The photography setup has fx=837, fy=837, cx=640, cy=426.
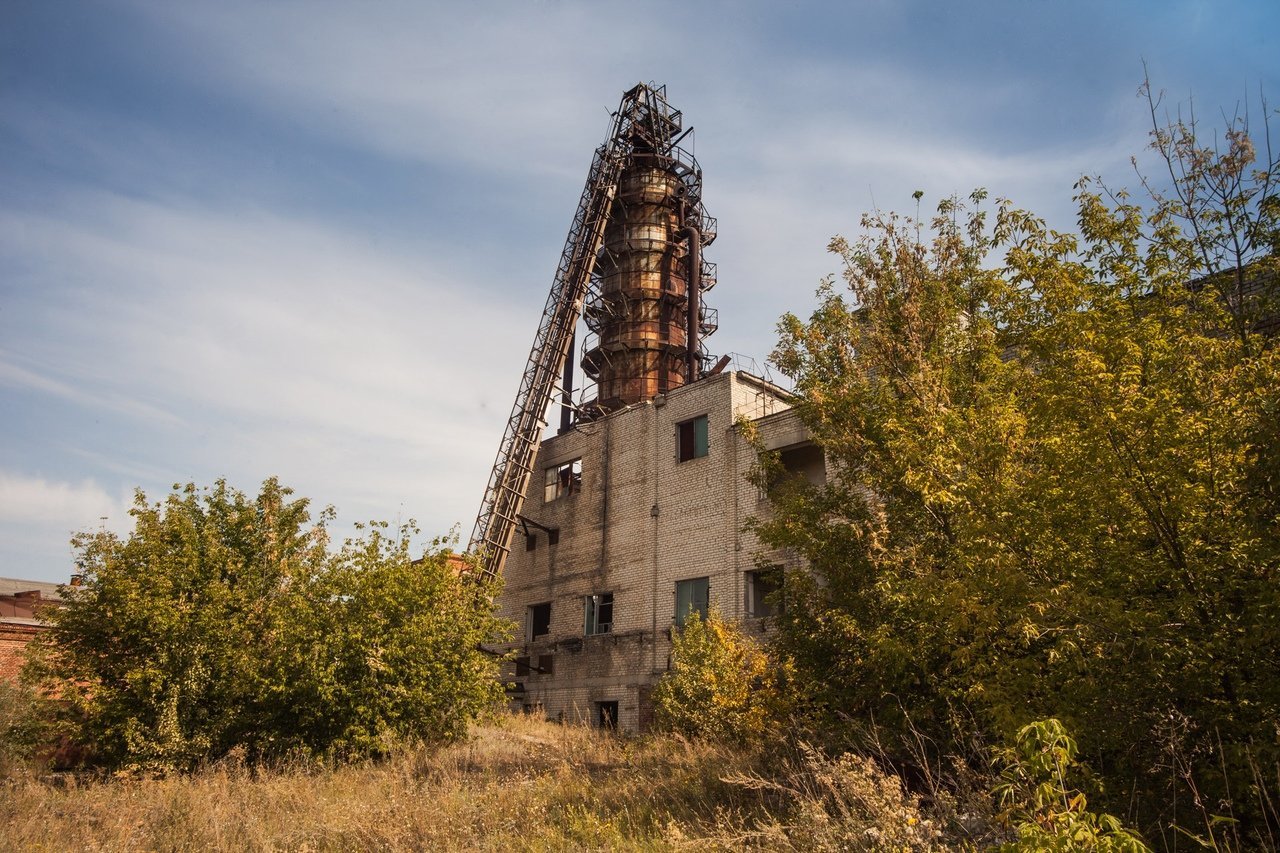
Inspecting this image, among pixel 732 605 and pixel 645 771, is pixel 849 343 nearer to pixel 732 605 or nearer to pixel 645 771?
pixel 645 771

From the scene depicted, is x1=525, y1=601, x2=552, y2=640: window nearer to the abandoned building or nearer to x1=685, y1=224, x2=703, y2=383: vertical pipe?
the abandoned building

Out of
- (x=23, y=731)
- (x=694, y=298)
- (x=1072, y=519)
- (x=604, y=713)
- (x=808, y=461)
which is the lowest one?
(x=23, y=731)

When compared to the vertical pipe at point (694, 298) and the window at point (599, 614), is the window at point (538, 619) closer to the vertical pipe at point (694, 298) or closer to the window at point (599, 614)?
the window at point (599, 614)

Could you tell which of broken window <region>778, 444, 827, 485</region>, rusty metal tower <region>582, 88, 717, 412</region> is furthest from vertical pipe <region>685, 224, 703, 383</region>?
broken window <region>778, 444, 827, 485</region>

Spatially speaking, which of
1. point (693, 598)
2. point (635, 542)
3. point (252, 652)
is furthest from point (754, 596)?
point (252, 652)

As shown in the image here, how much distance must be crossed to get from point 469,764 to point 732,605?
9905 millimetres

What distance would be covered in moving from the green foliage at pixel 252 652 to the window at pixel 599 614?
339 inches

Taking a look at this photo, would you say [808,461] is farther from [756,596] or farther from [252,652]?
[252,652]

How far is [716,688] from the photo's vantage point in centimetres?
1688

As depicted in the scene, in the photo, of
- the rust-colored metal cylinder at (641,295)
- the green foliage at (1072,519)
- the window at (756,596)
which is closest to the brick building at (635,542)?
the window at (756,596)

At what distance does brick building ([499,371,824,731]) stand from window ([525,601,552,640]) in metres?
0.04

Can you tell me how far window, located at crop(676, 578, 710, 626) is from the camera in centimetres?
2369

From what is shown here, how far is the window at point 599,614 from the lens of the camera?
26.4 meters

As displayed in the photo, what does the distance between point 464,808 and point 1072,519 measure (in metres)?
7.53
